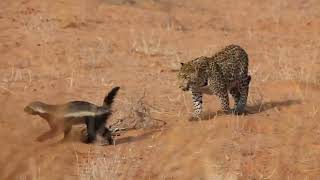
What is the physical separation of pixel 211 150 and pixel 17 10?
9.77 m

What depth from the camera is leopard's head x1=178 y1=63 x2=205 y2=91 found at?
8.77 metres

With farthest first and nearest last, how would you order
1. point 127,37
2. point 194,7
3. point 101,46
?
point 194,7, point 127,37, point 101,46

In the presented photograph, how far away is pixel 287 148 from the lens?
7859 mm

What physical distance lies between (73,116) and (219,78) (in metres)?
2.10

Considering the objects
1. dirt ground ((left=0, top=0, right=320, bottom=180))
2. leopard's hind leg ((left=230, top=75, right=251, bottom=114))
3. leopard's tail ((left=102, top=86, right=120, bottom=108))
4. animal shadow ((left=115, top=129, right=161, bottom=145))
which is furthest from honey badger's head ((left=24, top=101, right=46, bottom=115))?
leopard's hind leg ((left=230, top=75, right=251, bottom=114))

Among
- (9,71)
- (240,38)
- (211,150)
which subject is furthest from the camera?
(240,38)

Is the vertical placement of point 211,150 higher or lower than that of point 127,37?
lower

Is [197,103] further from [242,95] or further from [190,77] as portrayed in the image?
[242,95]

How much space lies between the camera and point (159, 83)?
37.0ft

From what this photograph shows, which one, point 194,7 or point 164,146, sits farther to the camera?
point 194,7

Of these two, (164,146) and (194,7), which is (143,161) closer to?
(164,146)

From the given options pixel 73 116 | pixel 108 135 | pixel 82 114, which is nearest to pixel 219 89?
pixel 108 135

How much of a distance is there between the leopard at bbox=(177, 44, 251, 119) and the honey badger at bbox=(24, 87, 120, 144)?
112 cm

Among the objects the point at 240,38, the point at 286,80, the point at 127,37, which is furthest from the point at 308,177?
the point at 240,38
